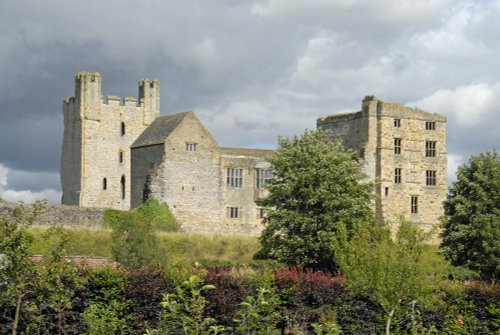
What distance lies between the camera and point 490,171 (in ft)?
178

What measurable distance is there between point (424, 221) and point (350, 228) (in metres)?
26.2

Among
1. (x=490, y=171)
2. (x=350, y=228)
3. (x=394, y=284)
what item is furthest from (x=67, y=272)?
(x=490, y=171)

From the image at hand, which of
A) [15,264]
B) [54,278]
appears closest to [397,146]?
[54,278]

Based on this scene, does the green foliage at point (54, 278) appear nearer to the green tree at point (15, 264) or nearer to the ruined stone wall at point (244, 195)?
the green tree at point (15, 264)

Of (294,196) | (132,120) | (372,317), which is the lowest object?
(372,317)

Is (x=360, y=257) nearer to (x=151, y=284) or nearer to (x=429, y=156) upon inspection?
(x=151, y=284)

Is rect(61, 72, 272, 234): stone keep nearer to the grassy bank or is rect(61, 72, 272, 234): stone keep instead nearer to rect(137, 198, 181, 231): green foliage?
rect(137, 198, 181, 231): green foliage

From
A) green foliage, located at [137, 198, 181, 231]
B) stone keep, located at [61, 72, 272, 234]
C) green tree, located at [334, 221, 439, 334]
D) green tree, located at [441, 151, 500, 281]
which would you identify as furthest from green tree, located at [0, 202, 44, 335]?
stone keep, located at [61, 72, 272, 234]

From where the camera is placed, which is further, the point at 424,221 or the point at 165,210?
the point at 424,221

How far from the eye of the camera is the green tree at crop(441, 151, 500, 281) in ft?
163

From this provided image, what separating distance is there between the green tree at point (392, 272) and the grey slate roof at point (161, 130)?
3870 cm

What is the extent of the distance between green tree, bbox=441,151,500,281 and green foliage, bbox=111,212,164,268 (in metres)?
17.5

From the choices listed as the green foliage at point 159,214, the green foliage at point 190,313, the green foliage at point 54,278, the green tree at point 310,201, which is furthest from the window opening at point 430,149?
the green foliage at point 190,313

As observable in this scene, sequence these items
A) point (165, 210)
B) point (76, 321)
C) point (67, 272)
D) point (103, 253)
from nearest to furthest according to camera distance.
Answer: point (67, 272), point (76, 321), point (103, 253), point (165, 210)
